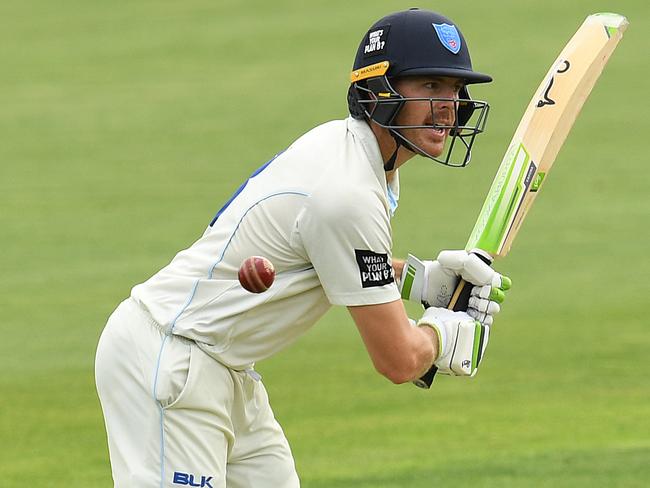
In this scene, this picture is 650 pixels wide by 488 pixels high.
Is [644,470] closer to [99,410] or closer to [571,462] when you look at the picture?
[571,462]

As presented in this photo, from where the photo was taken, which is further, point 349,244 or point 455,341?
point 455,341

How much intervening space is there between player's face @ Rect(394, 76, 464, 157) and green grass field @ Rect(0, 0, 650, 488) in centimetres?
264

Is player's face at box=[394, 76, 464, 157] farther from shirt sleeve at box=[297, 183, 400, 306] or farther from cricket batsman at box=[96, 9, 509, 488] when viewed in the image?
shirt sleeve at box=[297, 183, 400, 306]

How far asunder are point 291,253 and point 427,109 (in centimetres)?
58

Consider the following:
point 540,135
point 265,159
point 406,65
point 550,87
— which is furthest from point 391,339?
point 265,159

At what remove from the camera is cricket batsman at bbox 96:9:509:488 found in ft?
13.1

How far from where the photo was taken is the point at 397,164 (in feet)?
13.9

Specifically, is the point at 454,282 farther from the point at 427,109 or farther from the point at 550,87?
the point at 550,87

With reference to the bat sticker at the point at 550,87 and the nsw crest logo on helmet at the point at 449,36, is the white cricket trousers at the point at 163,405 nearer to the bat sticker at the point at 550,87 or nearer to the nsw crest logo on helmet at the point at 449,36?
the nsw crest logo on helmet at the point at 449,36

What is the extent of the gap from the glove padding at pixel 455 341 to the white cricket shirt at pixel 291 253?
29 centimetres

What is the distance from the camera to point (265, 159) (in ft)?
43.7

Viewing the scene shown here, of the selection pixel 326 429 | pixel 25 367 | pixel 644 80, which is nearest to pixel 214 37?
pixel 644 80

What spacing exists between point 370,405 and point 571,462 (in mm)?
1566

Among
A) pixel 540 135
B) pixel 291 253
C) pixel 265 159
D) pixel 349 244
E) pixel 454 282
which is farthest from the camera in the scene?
pixel 265 159
